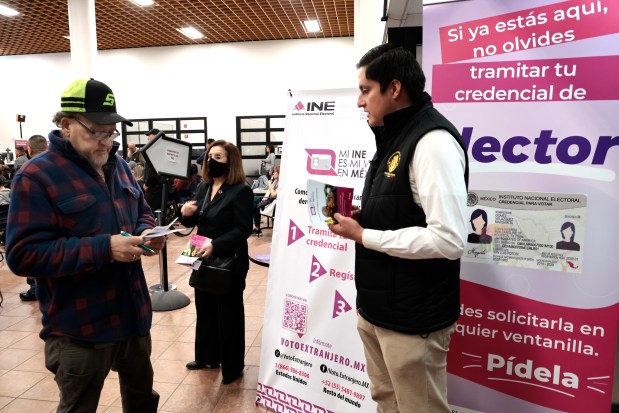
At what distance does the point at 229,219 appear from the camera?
8.38ft

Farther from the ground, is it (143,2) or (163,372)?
(143,2)

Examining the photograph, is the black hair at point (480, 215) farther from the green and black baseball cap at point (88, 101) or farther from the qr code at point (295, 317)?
the green and black baseball cap at point (88, 101)

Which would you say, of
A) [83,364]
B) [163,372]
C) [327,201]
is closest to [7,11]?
[163,372]

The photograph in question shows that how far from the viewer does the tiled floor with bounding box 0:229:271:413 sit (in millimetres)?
2412

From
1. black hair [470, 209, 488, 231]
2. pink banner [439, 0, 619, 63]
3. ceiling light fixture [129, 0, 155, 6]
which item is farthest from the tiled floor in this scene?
ceiling light fixture [129, 0, 155, 6]

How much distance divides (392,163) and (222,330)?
1803mm

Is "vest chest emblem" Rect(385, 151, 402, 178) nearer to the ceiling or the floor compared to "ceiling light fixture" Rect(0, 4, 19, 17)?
nearer to the floor

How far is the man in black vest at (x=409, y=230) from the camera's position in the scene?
4.02ft

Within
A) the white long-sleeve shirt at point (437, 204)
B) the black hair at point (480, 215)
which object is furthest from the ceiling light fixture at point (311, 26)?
the white long-sleeve shirt at point (437, 204)

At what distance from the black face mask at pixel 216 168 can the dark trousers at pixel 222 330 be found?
76cm

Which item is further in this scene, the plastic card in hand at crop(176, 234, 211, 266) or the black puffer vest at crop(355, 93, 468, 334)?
the plastic card in hand at crop(176, 234, 211, 266)

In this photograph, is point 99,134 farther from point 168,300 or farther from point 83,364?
point 168,300

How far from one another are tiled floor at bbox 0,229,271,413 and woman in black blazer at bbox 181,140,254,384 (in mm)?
172

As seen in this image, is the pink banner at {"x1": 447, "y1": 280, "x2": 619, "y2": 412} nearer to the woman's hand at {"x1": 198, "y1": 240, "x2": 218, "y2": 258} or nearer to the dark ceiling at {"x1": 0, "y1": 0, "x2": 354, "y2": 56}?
the woman's hand at {"x1": 198, "y1": 240, "x2": 218, "y2": 258}
